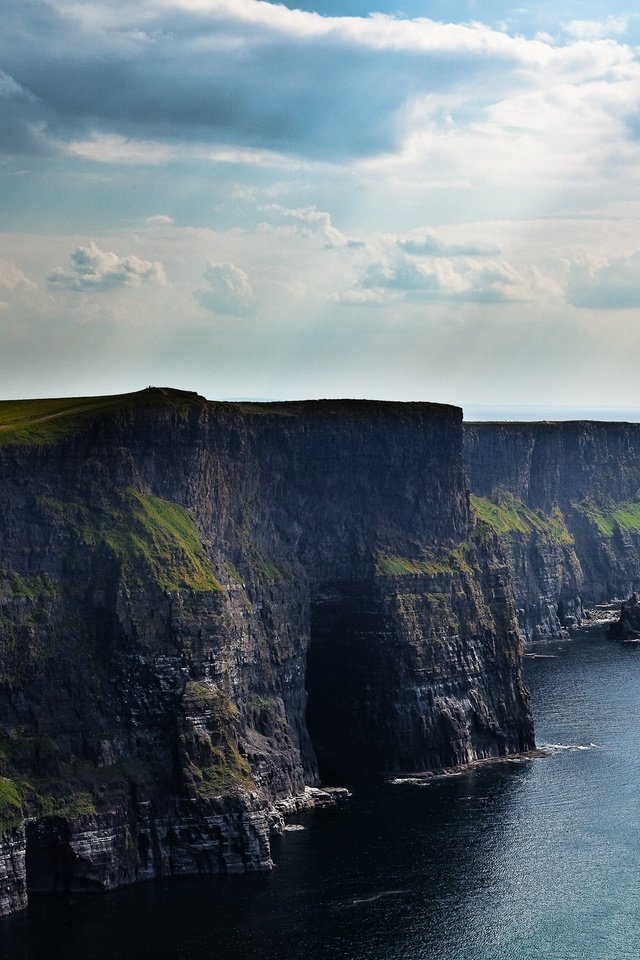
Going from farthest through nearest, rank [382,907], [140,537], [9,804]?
[140,537]
[382,907]
[9,804]

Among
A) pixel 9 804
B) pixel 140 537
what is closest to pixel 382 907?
pixel 9 804

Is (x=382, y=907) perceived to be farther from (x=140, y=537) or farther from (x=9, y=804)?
(x=140, y=537)

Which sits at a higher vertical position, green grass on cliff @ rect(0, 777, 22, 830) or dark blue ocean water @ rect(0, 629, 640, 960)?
green grass on cliff @ rect(0, 777, 22, 830)

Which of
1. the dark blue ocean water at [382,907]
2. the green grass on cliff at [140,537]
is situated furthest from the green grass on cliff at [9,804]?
the green grass on cliff at [140,537]

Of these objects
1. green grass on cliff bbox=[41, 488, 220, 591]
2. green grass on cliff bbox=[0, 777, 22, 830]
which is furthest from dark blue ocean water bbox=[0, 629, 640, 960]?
green grass on cliff bbox=[41, 488, 220, 591]

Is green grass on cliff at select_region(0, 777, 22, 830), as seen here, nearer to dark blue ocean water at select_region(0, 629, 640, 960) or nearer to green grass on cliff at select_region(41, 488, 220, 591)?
dark blue ocean water at select_region(0, 629, 640, 960)

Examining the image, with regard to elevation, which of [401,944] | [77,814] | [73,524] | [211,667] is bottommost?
[401,944]

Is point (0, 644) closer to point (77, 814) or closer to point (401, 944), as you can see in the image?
point (77, 814)

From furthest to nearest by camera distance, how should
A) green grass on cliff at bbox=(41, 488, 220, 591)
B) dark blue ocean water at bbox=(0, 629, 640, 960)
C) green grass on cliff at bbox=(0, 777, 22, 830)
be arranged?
green grass on cliff at bbox=(41, 488, 220, 591)
green grass on cliff at bbox=(0, 777, 22, 830)
dark blue ocean water at bbox=(0, 629, 640, 960)

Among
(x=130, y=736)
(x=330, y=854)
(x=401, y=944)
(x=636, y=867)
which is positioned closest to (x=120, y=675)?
(x=130, y=736)
